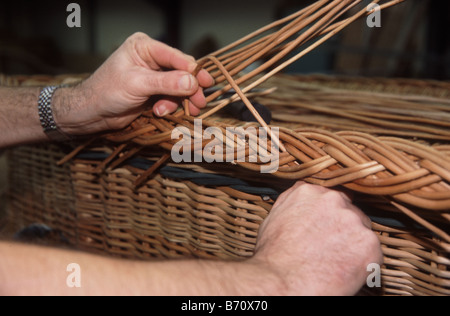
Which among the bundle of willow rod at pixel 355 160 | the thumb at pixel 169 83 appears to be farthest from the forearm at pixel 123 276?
the thumb at pixel 169 83

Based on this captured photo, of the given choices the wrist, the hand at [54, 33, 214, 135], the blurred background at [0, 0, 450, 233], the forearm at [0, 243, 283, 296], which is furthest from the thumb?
the blurred background at [0, 0, 450, 233]

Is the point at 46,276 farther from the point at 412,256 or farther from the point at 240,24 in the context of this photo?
the point at 240,24

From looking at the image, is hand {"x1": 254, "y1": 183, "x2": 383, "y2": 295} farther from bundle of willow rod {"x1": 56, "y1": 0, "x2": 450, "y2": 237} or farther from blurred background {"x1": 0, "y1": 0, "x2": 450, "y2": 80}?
blurred background {"x1": 0, "y1": 0, "x2": 450, "y2": 80}

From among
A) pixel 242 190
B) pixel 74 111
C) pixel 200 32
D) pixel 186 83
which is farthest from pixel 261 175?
pixel 200 32

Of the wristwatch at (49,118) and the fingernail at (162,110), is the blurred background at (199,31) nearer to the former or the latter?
the wristwatch at (49,118)

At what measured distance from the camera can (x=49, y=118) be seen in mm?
571

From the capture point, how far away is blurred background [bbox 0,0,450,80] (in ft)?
8.39

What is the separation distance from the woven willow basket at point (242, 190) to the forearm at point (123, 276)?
0.11 meters

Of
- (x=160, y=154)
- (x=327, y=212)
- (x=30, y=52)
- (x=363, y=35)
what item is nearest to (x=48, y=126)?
(x=160, y=154)

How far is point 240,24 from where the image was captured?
10.8 feet

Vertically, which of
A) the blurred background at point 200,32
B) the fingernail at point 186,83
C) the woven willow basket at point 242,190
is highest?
the blurred background at point 200,32

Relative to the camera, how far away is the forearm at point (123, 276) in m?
0.30

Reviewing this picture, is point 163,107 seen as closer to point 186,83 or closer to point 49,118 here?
point 186,83
